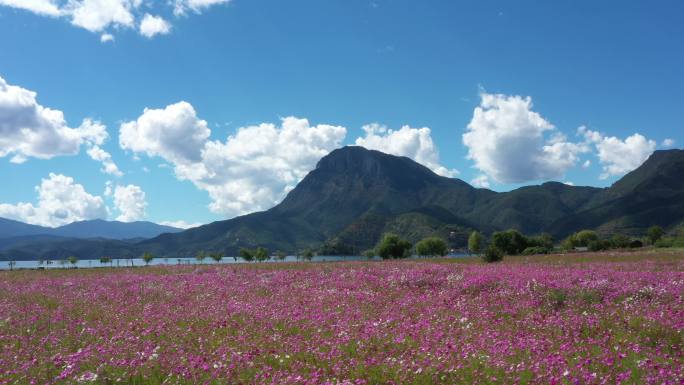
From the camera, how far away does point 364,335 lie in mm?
10633

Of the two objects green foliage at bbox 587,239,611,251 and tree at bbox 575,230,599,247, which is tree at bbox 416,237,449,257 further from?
green foliage at bbox 587,239,611,251

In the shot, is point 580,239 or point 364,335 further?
point 580,239

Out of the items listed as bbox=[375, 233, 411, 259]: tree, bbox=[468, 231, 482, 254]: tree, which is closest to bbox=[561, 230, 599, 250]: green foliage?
bbox=[468, 231, 482, 254]: tree

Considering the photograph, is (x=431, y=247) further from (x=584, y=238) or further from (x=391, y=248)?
(x=584, y=238)

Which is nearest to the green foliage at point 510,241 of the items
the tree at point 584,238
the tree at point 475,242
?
the tree at point 475,242

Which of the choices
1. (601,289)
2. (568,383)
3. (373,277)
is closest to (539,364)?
(568,383)

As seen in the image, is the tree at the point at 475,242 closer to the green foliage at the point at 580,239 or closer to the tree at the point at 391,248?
the tree at the point at 391,248

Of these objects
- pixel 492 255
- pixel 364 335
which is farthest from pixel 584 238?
pixel 364 335

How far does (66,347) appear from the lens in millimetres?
10922

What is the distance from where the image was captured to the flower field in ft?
25.8

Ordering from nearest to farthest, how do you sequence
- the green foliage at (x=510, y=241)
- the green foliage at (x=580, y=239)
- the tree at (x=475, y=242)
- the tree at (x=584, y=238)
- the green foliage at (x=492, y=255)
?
1. the green foliage at (x=492, y=255)
2. the green foliage at (x=510, y=241)
3. the tree at (x=475, y=242)
4. the green foliage at (x=580, y=239)
5. the tree at (x=584, y=238)

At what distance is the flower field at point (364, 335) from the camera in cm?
786

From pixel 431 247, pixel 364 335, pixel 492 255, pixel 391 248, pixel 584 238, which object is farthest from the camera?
pixel 584 238

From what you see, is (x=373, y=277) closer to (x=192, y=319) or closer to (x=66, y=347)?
(x=192, y=319)
